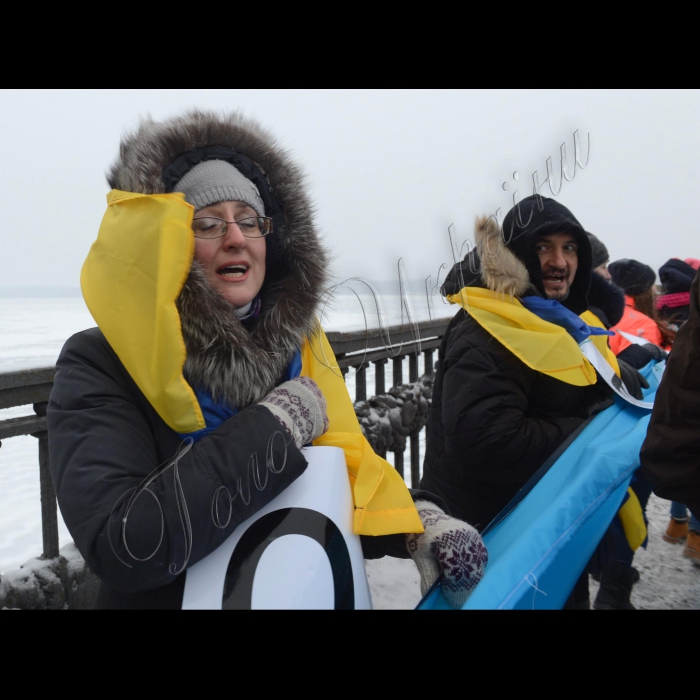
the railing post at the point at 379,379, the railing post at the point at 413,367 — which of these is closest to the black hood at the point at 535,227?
the railing post at the point at 379,379

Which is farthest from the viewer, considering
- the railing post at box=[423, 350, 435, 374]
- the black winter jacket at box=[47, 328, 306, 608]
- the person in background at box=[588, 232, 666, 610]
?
the railing post at box=[423, 350, 435, 374]

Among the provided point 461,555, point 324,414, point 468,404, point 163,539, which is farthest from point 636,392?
point 163,539

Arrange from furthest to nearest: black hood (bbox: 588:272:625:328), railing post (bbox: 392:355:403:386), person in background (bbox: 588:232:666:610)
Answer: railing post (bbox: 392:355:403:386)
black hood (bbox: 588:272:625:328)
person in background (bbox: 588:232:666:610)

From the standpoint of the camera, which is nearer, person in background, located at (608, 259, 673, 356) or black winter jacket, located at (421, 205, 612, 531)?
black winter jacket, located at (421, 205, 612, 531)

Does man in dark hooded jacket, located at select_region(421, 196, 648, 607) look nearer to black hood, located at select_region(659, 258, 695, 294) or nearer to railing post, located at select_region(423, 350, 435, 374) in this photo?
black hood, located at select_region(659, 258, 695, 294)

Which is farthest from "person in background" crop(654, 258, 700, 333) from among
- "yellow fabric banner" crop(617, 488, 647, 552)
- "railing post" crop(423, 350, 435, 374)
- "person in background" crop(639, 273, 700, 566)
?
"person in background" crop(639, 273, 700, 566)

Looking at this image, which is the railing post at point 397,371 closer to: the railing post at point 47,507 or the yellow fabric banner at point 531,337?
the yellow fabric banner at point 531,337

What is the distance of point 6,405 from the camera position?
1676 mm

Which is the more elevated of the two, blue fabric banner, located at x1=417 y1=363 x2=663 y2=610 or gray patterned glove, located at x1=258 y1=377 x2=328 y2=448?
gray patterned glove, located at x1=258 y1=377 x2=328 y2=448

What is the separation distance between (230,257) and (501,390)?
1.00 metres

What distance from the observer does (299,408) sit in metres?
1.15

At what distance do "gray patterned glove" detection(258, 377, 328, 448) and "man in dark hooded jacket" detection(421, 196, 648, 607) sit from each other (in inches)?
28.4

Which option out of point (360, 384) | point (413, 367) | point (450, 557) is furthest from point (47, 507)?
point (413, 367)

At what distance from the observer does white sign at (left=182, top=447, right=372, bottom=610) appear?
3.22ft
